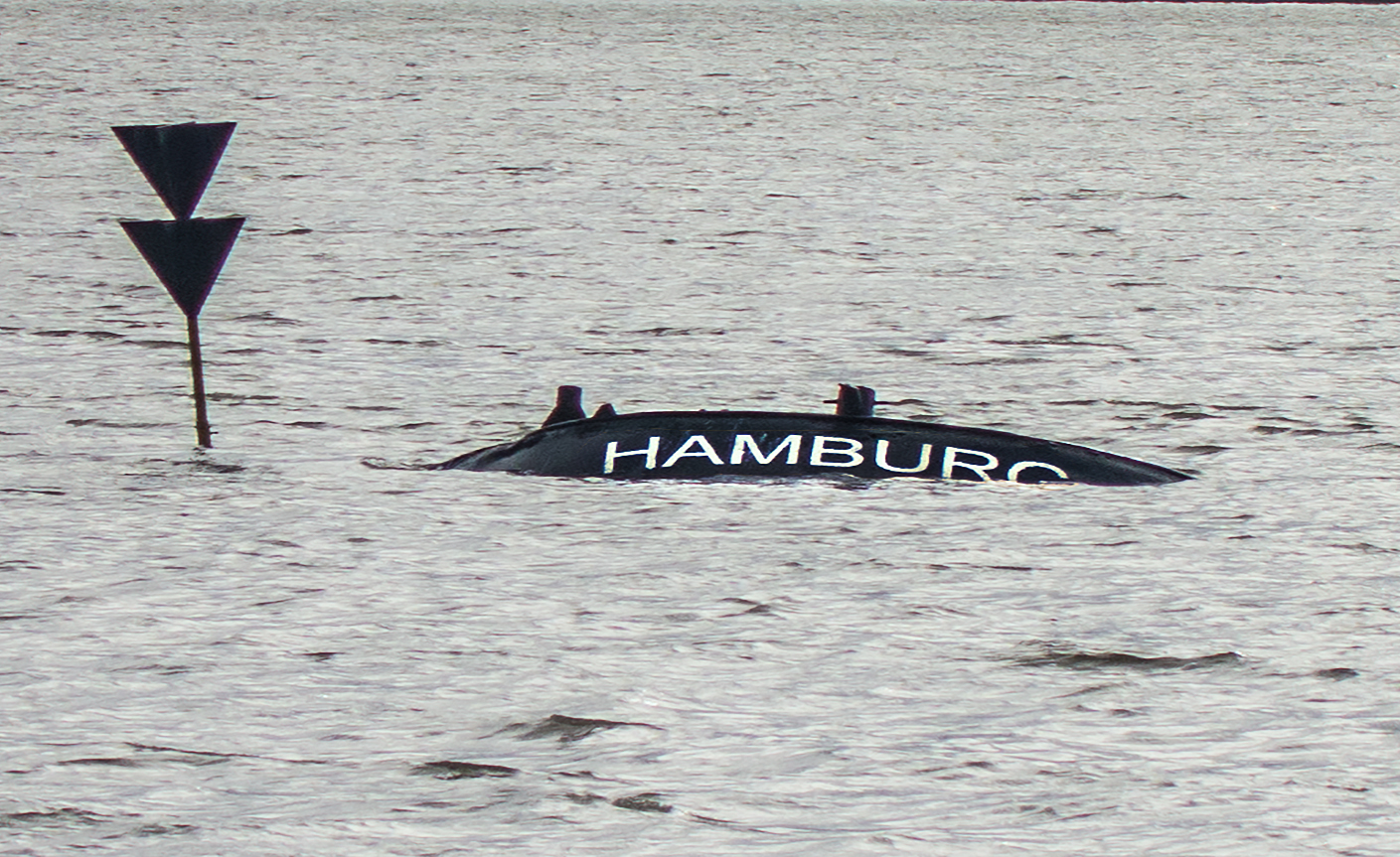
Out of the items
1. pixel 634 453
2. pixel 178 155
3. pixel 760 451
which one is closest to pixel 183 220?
pixel 178 155

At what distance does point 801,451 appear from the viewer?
19.6ft

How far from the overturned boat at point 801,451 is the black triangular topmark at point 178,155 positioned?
1182 millimetres

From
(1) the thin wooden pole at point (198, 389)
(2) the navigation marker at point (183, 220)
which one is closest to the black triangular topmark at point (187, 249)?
(2) the navigation marker at point (183, 220)

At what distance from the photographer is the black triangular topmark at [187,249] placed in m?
6.32

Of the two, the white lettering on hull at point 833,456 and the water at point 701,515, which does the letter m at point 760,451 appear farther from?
the water at point 701,515

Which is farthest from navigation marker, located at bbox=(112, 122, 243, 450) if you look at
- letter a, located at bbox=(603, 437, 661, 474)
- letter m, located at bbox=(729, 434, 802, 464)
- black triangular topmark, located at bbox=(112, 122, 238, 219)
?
letter m, located at bbox=(729, 434, 802, 464)

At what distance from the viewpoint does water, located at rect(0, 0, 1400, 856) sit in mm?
3268

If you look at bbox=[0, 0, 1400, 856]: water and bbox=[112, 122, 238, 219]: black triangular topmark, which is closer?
bbox=[0, 0, 1400, 856]: water

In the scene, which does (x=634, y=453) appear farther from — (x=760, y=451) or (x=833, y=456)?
(x=833, y=456)

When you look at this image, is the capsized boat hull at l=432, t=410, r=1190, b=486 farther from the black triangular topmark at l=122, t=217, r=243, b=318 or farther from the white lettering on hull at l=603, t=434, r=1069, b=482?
the black triangular topmark at l=122, t=217, r=243, b=318

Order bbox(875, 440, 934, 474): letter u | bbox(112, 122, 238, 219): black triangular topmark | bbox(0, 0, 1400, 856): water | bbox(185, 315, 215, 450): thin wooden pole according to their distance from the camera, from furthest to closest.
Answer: bbox(185, 315, 215, 450): thin wooden pole, bbox(112, 122, 238, 219): black triangular topmark, bbox(875, 440, 934, 474): letter u, bbox(0, 0, 1400, 856): water

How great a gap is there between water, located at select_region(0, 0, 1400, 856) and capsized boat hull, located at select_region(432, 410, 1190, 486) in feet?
0.45

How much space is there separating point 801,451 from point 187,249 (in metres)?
1.99

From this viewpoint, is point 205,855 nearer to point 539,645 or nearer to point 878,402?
point 539,645
